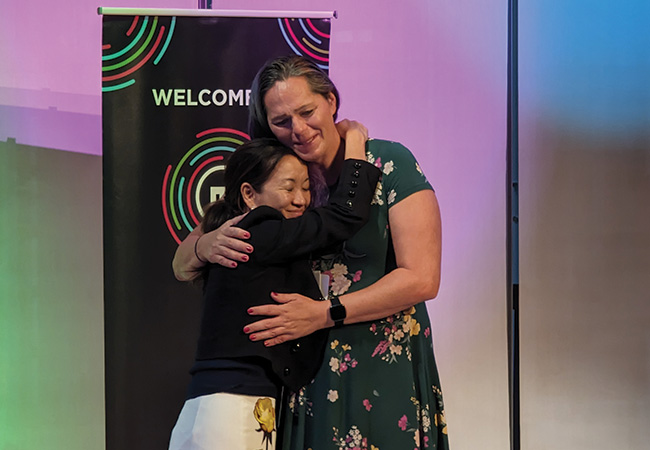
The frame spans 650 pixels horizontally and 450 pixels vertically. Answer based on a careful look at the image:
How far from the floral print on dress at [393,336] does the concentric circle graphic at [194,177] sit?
136 cm

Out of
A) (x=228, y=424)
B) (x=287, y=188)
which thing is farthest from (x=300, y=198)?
(x=228, y=424)

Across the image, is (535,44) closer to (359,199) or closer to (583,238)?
(583,238)

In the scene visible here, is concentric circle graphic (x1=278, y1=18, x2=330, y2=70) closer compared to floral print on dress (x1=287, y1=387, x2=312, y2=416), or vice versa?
floral print on dress (x1=287, y1=387, x2=312, y2=416)

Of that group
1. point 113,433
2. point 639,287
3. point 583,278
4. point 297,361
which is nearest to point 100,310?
point 113,433

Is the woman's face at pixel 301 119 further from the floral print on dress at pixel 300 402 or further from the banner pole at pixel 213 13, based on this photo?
the banner pole at pixel 213 13

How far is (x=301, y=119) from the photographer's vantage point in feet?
6.53

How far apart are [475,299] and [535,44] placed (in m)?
1.37

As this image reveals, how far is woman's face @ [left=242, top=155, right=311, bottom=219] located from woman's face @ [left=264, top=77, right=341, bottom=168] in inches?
1.9

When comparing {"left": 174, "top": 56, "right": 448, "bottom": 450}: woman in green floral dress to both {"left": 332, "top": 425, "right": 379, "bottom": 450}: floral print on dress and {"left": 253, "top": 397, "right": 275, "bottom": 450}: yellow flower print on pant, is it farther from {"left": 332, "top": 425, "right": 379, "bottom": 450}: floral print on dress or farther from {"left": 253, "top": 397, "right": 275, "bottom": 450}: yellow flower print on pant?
{"left": 253, "top": 397, "right": 275, "bottom": 450}: yellow flower print on pant

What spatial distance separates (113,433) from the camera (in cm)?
311

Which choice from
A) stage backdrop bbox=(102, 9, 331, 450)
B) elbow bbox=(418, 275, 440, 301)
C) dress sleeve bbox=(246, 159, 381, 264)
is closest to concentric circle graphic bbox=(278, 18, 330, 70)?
stage backdrop bbox=(102, 9, 331, 450)

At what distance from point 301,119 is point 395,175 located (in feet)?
1.02

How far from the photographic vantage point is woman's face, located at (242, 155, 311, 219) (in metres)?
2.00

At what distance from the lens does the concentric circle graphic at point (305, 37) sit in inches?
120
